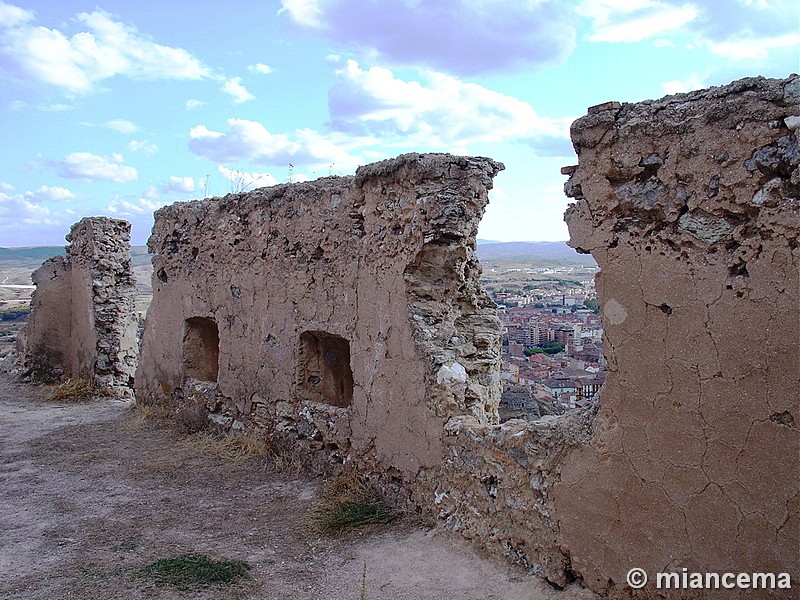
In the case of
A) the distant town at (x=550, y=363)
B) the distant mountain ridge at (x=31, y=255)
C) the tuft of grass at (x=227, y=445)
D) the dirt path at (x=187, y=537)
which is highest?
the distant mountain ridge at (x=31, y=255)

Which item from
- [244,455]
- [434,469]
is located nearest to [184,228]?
[244,455]

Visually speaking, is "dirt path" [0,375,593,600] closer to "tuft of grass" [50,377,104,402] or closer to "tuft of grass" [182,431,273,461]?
"tuft of grass" [182,431,273,461]

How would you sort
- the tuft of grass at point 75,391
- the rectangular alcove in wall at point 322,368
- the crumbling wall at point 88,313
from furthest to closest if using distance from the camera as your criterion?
the crumbling wall at point 88,313 → the tuft of grass at point 75,391 → the rectangular alcove in wall at point 322,368

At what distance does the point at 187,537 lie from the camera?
4.92 meters

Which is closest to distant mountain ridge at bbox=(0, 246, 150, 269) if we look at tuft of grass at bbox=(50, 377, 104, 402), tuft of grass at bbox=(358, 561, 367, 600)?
tuft of grass at bbox=(50, 377, 104, 402)

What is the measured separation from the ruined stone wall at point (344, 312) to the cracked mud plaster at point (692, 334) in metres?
1.39

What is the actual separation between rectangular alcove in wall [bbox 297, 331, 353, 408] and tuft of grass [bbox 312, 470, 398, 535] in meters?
1.02

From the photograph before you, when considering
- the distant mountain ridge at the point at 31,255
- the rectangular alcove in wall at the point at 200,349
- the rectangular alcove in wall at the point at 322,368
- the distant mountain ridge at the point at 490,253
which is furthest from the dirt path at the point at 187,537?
the distant mountain ridge at the point at 31,255

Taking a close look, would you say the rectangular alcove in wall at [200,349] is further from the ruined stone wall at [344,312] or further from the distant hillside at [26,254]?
the distant hillside at [26,254]

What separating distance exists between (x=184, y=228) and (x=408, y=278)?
3953 mm

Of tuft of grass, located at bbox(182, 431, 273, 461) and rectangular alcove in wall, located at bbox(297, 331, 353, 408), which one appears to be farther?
tuft of grass, located at bbox(182, 431, 273, 461)

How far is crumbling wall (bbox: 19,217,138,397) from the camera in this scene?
10492mm

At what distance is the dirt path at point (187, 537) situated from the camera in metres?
4.08

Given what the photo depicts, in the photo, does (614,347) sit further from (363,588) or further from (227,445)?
(227,445)
